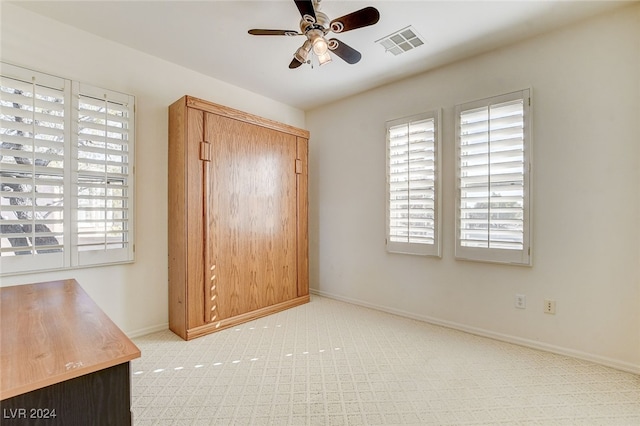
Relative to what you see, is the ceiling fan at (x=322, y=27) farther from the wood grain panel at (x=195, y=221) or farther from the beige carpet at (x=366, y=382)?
the beige carpet at (x=366, y=382)

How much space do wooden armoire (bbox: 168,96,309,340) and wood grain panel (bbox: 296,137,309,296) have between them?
17 mm

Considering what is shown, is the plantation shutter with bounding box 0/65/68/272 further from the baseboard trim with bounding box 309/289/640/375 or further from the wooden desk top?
the baseboard trim with bounding box 309/289/640/375

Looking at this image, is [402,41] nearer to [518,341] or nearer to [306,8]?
[306,8]

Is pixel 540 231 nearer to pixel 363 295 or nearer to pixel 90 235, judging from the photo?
pixel 363 295

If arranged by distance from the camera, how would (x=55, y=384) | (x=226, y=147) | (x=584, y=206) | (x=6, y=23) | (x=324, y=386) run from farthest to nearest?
(x=226, y=147) < (x=584, y=206) < (x=6, y=23) < (x=324, y=386) < (x=55, y=384)

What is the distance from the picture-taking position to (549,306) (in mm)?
2467

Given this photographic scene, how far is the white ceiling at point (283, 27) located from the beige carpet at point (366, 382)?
2653 millimetres

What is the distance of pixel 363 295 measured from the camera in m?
3.71

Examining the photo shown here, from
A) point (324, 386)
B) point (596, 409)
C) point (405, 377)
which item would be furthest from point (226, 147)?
point (596, 409)

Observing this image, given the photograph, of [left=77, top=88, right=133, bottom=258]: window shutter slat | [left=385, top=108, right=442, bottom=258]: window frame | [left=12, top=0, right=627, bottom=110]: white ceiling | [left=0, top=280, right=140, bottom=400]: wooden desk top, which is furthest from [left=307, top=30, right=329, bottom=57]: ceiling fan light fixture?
[left=0, top=280, right=140, bottom=400]: wooden desk top

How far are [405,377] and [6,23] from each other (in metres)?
3.83

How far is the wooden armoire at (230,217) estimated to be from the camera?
2.75 m

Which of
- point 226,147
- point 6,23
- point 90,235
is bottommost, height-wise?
point 90,235

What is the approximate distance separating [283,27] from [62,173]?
2.12m
